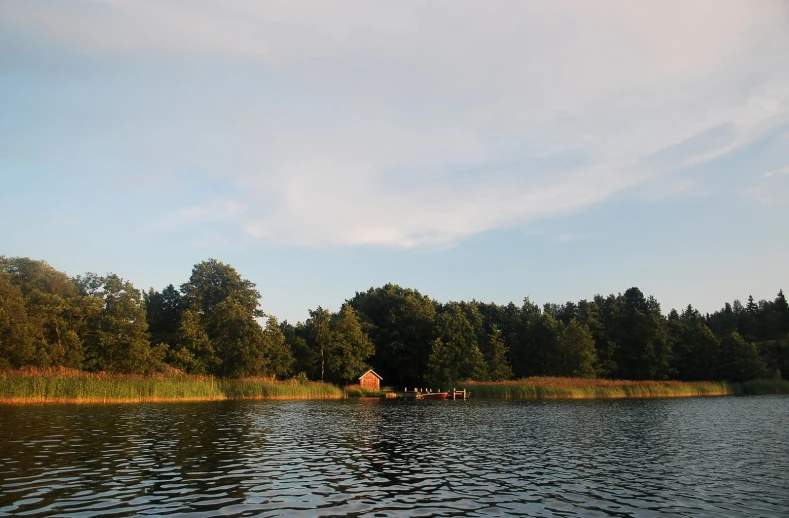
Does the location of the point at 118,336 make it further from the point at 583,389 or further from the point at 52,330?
the point at 583,389

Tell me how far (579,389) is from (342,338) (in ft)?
130

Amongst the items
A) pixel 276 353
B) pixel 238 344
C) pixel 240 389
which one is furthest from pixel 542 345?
pixel 240 389

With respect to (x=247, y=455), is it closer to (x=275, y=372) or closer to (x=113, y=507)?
(x=113, y=507)

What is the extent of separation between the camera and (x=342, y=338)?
93.8m

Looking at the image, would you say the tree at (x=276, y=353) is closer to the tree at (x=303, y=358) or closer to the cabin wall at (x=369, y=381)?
the tree at (x=303, y=358)

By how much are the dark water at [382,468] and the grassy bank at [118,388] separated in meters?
10.3

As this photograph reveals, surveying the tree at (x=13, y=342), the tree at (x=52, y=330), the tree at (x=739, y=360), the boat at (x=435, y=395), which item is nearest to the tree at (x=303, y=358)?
the boat at (x=435, y=395)

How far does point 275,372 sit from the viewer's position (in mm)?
87750

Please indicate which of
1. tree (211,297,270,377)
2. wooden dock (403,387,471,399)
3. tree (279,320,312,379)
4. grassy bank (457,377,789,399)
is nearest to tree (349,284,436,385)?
tree (279,320,312,379)

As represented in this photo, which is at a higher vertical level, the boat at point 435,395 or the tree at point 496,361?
the tree at point 496,361

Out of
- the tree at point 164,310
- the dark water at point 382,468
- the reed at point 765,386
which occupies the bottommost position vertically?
the reed at point 765,386

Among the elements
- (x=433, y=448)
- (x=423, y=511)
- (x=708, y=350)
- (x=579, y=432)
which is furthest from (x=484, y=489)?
(x=708, y=350)

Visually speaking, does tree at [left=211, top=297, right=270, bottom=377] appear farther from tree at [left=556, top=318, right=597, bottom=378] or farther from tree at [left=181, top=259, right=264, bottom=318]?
tree at [left=556, top=318, right=597, bottom=378]

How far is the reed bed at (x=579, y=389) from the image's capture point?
2781 inches
